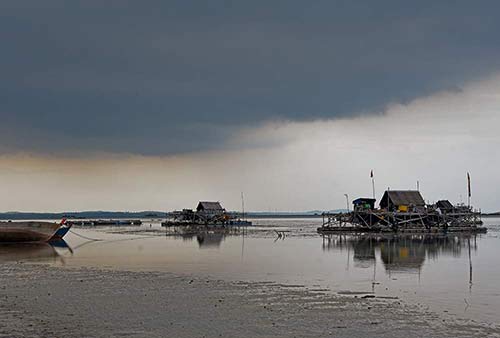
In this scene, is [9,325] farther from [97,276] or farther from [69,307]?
[97,276]

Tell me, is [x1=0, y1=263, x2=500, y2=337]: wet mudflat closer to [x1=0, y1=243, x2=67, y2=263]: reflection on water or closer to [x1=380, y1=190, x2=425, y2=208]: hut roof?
[x1=0, y1=243, x2=67, y2=263]: reflection on water

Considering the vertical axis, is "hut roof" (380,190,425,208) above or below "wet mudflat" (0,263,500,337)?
above

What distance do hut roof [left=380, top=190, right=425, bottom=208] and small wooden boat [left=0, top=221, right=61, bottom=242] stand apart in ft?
162

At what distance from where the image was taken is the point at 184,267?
33938 millimetres

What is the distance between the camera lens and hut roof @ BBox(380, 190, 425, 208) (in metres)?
86.0

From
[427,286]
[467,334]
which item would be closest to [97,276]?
[427,286]

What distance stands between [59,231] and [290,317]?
49.1 meters

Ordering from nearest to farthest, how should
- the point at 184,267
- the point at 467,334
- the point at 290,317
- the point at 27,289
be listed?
the point at 467,334, the point at 290,317, the point at 27,289, the point at 184,267

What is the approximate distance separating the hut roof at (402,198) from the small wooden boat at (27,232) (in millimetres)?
49349

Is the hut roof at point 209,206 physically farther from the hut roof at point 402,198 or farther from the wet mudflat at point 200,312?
the wet mudflat at point 200,312

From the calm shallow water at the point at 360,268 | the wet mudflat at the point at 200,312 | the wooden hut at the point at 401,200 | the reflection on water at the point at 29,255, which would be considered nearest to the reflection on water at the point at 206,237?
the calm shallow water at the point at 360,268

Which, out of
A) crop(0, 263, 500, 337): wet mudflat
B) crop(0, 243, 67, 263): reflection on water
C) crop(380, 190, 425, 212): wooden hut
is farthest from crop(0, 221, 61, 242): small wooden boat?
crop(380, 190, 425, 212): wooden hut

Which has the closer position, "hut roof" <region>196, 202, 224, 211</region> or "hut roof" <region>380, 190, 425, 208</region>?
"hut roof" <region>380, 190, 425, 208</region>

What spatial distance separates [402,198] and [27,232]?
54772mm
